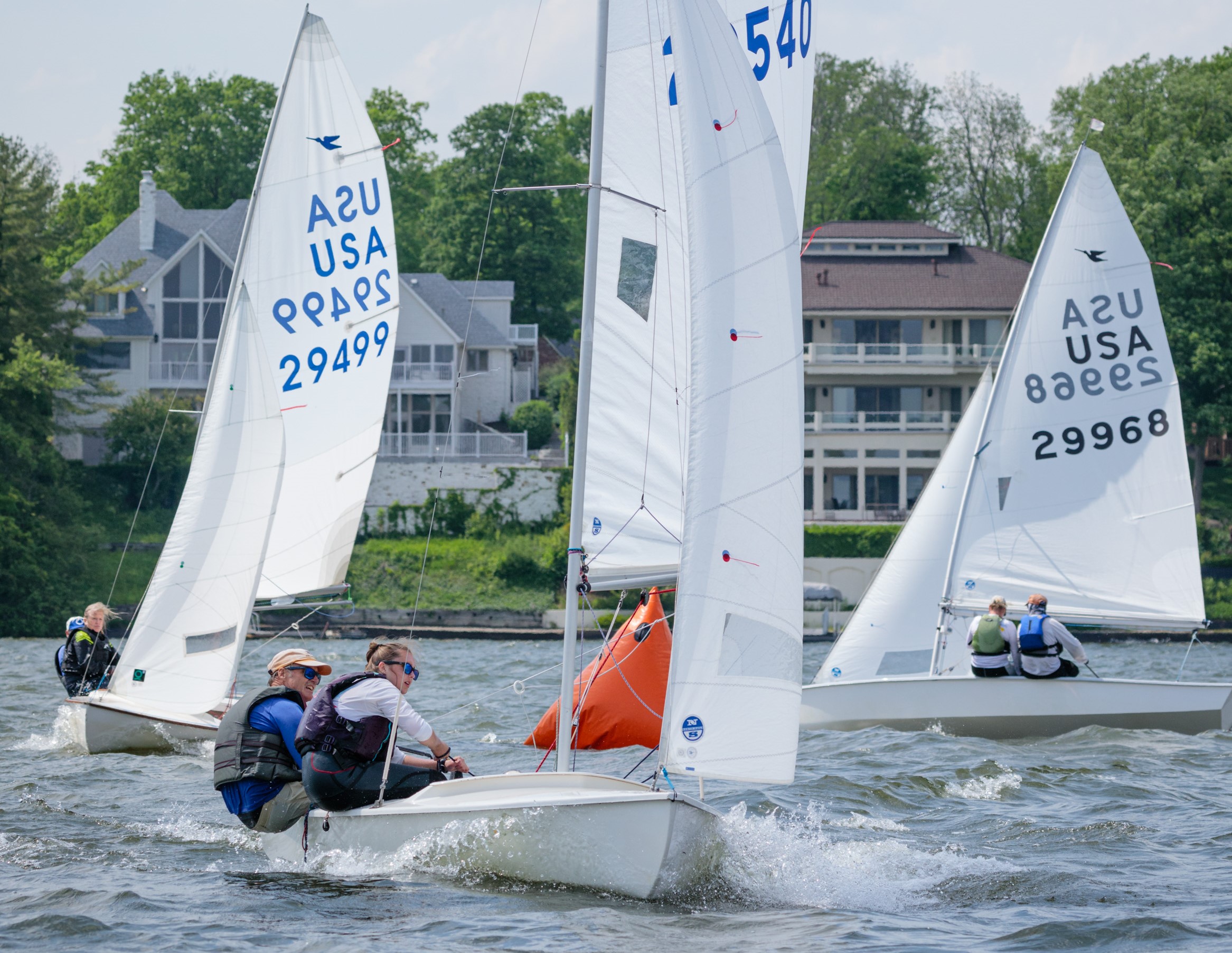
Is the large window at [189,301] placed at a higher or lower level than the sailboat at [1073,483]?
higher

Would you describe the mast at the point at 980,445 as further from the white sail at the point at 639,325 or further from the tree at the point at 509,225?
the tree at the point at 509,225

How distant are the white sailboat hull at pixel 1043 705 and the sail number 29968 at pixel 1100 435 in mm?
2784

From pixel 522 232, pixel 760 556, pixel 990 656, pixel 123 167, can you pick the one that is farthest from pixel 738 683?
pixel 123 167

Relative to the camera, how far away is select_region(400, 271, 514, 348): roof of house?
2018 inches

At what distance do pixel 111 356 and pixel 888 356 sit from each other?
80.9 feet

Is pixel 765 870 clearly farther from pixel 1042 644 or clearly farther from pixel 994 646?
pixel 1042 644

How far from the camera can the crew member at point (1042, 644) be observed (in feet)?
48.7

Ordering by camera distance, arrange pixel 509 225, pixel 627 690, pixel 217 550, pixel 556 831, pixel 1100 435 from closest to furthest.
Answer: pixel 556 831 < pixel 627 690 < pixel 217 550 < pixel 1100 435 < pixel 509 225

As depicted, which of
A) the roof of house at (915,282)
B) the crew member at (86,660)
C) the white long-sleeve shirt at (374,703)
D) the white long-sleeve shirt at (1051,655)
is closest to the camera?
the white long-sleeve shirt at (374,703)

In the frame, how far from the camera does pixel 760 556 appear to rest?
25.3 feet

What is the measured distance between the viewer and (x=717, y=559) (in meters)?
7.59

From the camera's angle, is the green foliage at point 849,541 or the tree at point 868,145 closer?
the green foliage at point 849,541

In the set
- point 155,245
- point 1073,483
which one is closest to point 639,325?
point 1073,483

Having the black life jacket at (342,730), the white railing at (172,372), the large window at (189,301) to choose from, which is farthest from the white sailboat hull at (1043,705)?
the large window at (189,301)
